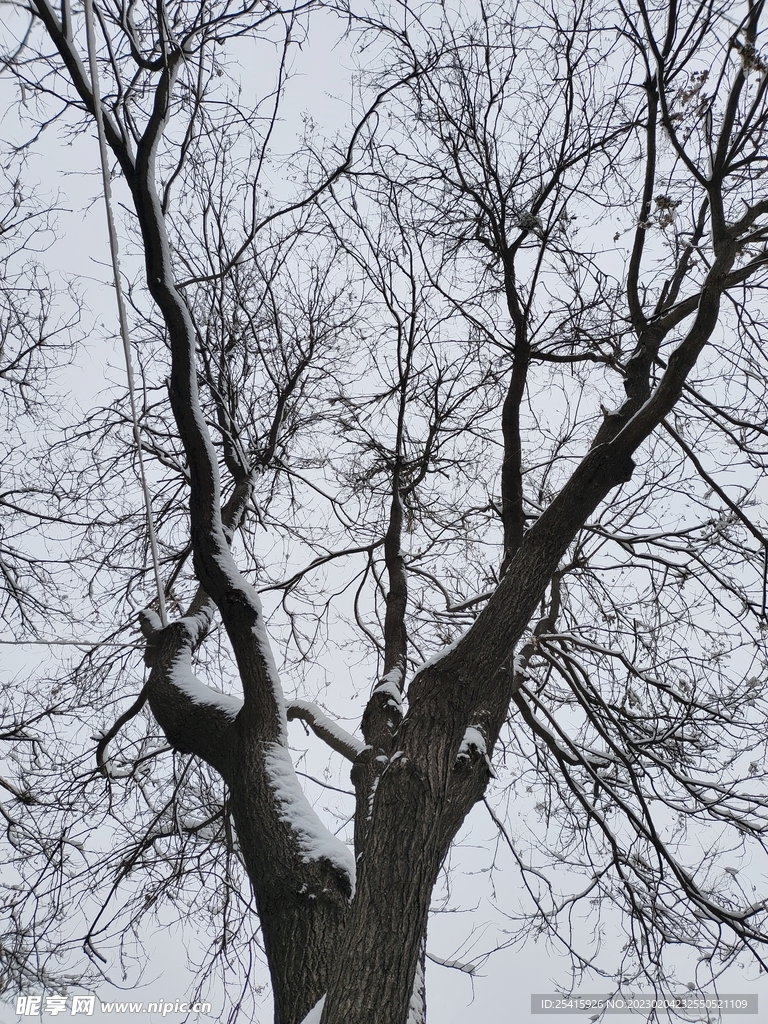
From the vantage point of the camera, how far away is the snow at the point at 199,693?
117 inches

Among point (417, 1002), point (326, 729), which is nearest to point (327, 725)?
point (326, 729)

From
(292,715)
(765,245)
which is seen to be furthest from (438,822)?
(765,245)

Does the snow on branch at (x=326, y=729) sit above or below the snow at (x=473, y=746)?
above

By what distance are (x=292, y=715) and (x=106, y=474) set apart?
2175 mm

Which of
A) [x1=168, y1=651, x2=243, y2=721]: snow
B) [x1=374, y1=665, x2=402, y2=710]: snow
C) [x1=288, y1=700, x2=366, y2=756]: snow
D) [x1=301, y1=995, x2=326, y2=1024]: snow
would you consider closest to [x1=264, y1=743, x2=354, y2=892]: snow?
[x1=168, y1=651, x2=243, y2=721]: snow

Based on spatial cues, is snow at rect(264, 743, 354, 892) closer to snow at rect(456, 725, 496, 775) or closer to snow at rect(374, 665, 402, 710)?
snow at rect(456, 725, 496, 775)

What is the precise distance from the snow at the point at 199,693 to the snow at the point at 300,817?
12.4 inches

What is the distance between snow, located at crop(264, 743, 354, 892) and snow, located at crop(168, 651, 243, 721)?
0.31 metres

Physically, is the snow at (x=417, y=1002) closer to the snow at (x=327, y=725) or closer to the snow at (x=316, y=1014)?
the snow at (x=316, y=1014)

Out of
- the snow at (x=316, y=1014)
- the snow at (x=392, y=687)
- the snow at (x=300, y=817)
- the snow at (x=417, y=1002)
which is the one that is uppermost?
the snow at (x=392, y=687)

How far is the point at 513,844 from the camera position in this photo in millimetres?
4316

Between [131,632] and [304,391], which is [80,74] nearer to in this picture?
[304,391]

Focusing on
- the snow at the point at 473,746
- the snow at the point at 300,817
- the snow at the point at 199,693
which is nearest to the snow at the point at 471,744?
the snow at the point at 473,746

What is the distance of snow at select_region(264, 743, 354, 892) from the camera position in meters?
2.43
